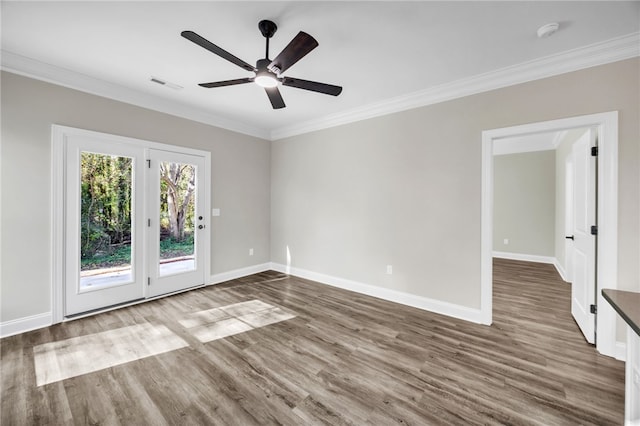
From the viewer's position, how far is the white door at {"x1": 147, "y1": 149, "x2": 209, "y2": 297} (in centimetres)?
359

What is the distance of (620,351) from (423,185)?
2.30m

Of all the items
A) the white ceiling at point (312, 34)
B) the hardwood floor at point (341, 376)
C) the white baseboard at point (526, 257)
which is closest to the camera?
the hardwood floor at point (341, 376)

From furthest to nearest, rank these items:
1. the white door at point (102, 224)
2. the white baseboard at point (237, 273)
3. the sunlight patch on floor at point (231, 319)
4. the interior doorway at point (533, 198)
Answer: the interior doorway at point (533, 198) < the white baseboard at point (237, 273) < the white door at point (102, 224) < the sunlight patch on floor at point (231, 319)

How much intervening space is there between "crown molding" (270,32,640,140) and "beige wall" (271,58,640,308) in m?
0.07

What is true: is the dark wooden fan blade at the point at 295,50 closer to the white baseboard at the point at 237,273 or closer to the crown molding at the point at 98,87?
the crown molding at the point at 98,87

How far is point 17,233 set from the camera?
8.59 feet

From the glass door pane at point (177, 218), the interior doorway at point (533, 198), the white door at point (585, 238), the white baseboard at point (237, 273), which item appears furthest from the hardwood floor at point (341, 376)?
the interior doorway at point (533, 198)

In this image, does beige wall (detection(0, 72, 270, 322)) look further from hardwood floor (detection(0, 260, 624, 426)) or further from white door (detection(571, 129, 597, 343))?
white door (detection(571, 129, 597, 343))

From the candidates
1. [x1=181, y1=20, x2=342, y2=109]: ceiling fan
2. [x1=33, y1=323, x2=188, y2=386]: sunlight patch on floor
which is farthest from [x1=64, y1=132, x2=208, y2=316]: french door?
[x1=181, y1=20, x2=342, y2=109]: ceiling fan

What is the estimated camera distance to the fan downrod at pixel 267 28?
6.69ft

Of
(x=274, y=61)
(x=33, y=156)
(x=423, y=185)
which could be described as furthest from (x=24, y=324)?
(x=423, y=185)

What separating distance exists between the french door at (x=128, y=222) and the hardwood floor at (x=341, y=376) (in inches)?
18.2

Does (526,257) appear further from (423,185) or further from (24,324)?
(24,324)

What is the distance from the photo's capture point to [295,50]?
1852 millimetres
